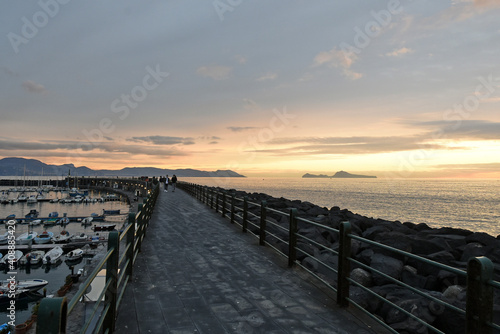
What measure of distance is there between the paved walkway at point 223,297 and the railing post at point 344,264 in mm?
194

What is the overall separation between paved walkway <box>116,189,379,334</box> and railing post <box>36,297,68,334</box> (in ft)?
8.54

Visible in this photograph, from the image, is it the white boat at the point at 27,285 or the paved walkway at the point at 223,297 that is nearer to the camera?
the paved walkway at the point at 223,297

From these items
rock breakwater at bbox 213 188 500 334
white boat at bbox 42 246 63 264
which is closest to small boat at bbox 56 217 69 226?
white boat at bbox 42 246 63 264

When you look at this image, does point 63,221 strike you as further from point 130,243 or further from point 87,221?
point 130,243

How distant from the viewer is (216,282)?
657cm

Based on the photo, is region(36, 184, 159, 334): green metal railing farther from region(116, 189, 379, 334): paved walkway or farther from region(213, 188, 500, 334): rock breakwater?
region(213, 188, 500, 334): rock breakwater

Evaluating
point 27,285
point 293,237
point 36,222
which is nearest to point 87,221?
point 36,222

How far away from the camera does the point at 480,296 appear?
3146mm

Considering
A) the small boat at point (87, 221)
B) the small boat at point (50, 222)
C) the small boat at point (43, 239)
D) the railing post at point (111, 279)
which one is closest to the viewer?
the railing post at point (111, 279)

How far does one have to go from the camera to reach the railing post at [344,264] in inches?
209

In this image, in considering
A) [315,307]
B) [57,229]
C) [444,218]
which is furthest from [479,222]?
Answer: [57,229]

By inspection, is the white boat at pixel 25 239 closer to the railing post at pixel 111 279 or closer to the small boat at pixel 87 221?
the small boat at pixel 87 221

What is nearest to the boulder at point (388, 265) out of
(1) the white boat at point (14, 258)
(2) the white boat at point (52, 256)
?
(1) the white boat at point (14, 258)

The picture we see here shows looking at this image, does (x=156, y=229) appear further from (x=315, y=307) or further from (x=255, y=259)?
(x=315, y=307)
